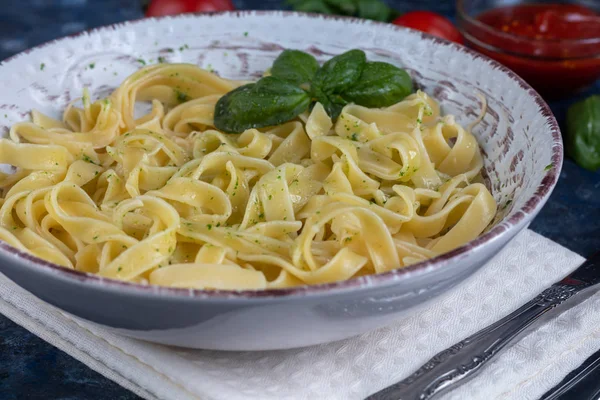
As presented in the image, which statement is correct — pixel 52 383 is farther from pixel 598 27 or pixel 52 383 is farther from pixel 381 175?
pixel 598 27

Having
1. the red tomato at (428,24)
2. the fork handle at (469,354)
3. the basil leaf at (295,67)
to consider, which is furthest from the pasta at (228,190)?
the red tomato at (428,24)

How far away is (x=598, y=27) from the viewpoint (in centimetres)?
477

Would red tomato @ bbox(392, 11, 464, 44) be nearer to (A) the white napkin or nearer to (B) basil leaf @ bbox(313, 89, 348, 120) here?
(B) basil leaf @ bbox(313, 89, 348, 120)

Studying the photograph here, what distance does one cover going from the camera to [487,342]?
101 inches

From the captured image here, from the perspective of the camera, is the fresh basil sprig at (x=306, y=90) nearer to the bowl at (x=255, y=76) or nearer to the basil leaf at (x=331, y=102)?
the basil leaf at (x=331, y=102)

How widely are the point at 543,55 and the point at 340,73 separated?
1.63m

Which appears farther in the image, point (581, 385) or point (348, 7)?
point (348, 7)

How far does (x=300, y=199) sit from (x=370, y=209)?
36 centimetres

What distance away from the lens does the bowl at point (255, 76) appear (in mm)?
2080

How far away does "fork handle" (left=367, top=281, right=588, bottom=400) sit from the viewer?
2367mm

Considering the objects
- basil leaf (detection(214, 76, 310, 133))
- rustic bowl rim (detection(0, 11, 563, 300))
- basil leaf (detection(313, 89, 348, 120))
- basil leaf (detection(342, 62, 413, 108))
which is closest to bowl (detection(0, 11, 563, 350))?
rustic bowl rim (detection(0, 11, 563, 300))

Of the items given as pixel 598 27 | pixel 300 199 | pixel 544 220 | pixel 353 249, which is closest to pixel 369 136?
pixel 300 199

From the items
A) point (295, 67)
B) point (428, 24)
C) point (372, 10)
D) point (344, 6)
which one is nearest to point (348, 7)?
point (344, 6)

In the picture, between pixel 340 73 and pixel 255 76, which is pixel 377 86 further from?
pixel 255 76
